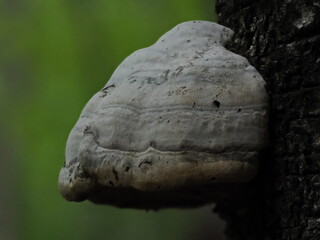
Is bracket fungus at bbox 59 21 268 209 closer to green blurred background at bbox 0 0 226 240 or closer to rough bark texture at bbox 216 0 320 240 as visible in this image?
rough bark texture at bbox 216 0 320 240

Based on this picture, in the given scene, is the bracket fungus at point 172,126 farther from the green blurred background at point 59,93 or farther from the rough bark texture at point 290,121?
the green blurred background at point 59,93

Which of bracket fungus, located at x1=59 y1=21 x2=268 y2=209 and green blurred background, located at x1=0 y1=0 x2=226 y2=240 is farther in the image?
green blurred background, located at x1=0 y1=0 x2=226 y2=240

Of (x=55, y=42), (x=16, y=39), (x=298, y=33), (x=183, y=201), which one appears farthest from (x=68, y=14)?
(x=298, y=33)

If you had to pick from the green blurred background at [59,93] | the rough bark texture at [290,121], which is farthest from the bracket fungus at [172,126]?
the green blurred background at [59,93]

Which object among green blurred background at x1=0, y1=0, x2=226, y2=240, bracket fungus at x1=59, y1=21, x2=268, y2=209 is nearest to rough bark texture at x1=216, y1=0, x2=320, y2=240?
bracket fungus at x1=59, y1=21, x2=268, y2=209

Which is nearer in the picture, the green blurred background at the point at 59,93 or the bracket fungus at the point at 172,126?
the bracket fungus at the point at 172,126
